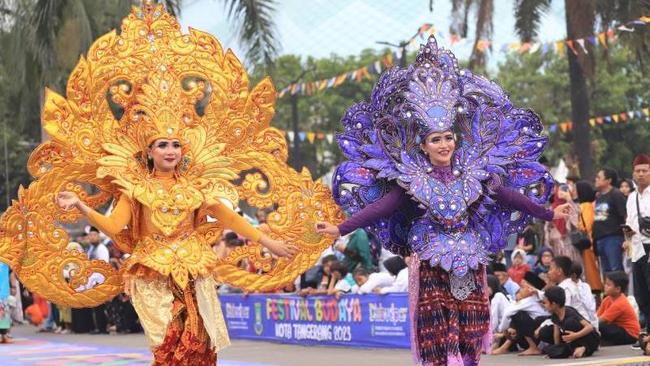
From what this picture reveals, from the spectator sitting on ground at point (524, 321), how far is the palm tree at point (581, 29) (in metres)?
7.88

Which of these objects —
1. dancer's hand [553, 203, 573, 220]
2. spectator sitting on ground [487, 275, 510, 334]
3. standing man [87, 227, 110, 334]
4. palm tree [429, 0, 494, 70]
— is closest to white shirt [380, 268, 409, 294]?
spectator sitting on ground [487, 275, 510, 334]

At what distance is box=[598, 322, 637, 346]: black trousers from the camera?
35.0 ft

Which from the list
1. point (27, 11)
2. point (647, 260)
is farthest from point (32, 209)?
point (27, 11)

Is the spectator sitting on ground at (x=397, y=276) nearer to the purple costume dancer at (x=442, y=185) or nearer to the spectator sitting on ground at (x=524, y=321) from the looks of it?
the spectator sitting on ground at (x=524, y=321)

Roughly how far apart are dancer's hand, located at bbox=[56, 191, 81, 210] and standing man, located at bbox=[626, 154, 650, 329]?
4.68 m

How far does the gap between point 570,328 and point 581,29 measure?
8613 millimetres

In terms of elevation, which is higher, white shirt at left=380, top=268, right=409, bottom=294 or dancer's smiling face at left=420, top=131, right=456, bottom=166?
dancer's smiling face at left=420, top=131, right=456, bottom=166

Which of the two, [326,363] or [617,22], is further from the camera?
[617,22]

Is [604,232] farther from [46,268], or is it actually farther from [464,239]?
[46,268]

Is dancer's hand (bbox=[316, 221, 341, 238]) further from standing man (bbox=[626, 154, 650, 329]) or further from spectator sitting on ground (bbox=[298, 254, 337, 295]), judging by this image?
spectator sitting on ground (bbox=[298, 254, 337, 295])

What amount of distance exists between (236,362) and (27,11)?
9.21 metres

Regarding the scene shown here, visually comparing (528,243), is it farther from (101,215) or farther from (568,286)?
(101,215)

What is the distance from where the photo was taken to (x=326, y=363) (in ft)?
34.9

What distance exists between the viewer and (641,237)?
9.62 m
